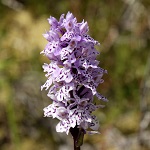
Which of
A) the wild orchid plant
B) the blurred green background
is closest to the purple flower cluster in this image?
the wild orchid plant

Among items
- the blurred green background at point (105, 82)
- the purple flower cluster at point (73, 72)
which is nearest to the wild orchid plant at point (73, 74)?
the purple flower cluster at point (73, 72)

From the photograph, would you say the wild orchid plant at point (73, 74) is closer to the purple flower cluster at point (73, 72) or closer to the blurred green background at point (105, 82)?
the purple flower cluster at point (73, 72)

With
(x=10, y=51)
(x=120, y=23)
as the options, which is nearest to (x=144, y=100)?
(x=120, y=23)

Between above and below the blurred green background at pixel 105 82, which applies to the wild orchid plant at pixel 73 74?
below

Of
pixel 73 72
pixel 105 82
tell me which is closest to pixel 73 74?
pixel 73 72

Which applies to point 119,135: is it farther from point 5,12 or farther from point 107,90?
point 5,12

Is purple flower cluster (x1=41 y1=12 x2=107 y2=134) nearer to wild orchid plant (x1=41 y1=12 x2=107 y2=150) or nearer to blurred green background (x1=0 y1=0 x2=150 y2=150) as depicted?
wild orchid plant (x1=41 y1=12 x2=107 y2=150)
